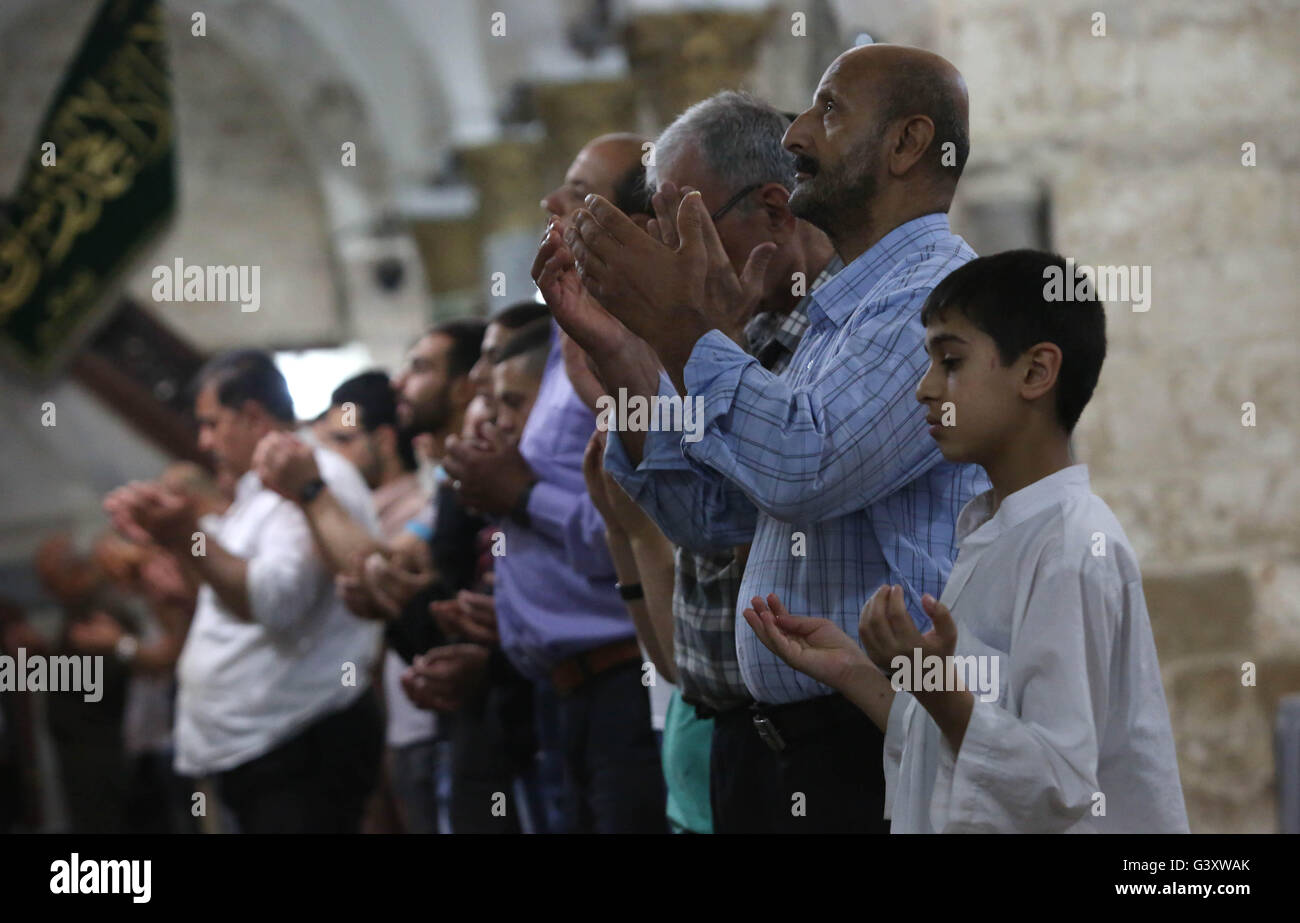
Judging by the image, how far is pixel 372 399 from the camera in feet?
17.2

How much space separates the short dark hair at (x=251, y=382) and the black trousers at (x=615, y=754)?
193cm

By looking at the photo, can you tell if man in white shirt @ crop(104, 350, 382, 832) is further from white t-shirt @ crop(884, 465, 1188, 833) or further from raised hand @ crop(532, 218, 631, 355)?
white t-shirt @ crop(884, 465, 1188, 833)

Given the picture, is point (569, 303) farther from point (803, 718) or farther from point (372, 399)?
point (372, 399)

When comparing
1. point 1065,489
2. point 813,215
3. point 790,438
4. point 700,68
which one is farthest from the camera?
point 700,68

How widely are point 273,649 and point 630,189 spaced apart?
209cm

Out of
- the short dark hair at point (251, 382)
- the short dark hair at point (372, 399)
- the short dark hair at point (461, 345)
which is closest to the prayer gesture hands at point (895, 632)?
the short dark hair at point (461, 345)

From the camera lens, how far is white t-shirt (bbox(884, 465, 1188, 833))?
197cm

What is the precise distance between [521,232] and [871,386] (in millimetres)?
9049

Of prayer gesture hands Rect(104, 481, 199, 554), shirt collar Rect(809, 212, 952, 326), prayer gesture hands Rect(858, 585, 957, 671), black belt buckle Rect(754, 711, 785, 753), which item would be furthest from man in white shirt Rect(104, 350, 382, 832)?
prayer gesture hands Rect(858, 585, 957, 671)

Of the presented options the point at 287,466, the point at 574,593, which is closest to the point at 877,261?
the point at 574,593

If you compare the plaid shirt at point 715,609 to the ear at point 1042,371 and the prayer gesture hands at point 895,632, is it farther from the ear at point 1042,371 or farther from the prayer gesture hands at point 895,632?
the prayer gesture hands at point 895,632
